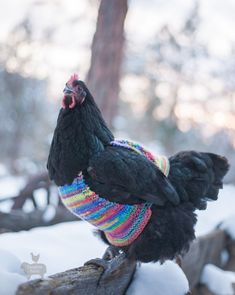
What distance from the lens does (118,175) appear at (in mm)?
1724

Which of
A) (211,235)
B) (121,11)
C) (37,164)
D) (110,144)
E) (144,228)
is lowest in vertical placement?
(37,164)

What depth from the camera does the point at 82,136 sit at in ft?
5.71

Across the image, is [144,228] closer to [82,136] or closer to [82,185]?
[82,185]

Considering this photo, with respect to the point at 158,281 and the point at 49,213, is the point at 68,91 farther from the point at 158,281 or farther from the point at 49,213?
the point at 49,213

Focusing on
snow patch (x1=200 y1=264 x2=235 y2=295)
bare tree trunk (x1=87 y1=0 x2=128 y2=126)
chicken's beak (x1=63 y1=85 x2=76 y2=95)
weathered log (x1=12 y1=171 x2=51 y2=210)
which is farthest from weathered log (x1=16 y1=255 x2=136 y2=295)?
bare tree trunk (x1=87 y1=0 x2=128 y2=126)

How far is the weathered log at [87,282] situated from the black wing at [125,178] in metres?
0.31

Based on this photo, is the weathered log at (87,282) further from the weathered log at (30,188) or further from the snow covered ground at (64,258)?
the weathered log at (30,188)

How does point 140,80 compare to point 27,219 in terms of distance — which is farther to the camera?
point 140,80

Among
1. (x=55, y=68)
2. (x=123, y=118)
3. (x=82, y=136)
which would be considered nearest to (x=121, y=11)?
(x=82, y=136)

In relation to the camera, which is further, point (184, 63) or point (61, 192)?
point (184, 63)

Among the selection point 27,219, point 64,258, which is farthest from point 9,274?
point 27,219

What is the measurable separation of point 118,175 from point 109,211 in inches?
6.3

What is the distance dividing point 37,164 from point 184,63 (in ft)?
19.8

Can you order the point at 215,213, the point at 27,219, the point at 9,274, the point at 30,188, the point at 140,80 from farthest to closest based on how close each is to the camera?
the point at 140,80 < the point at 215,213 < the point at 30,188 < the point at 27,219 < the point at 9,274
